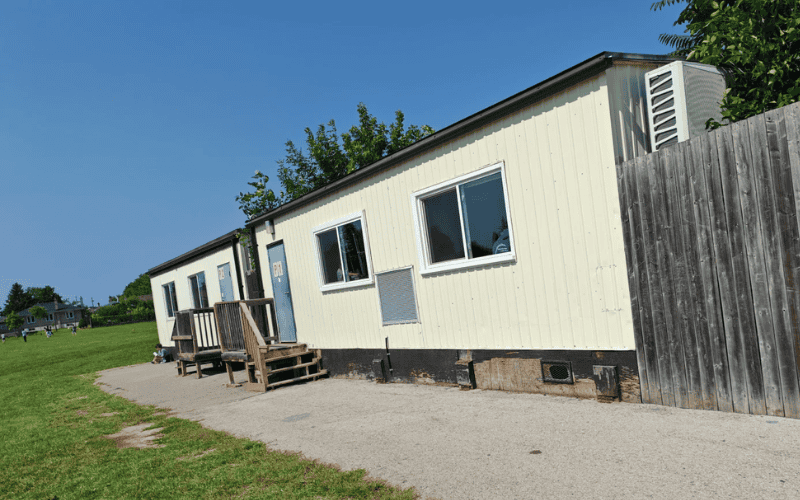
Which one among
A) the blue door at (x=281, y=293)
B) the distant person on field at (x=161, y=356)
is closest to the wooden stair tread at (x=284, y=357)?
the blue door at (x=281, y=293)

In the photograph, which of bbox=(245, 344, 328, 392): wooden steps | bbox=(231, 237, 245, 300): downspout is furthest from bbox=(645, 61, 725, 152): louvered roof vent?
bbox=(231, 237, 245, 300): downspout

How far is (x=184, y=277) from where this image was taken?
18.0 metres

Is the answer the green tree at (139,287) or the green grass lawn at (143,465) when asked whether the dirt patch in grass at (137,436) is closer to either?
the green grass lawn at (143,465)

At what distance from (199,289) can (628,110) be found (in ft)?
48.7

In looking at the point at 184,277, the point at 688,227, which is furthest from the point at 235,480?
the point at 184,277

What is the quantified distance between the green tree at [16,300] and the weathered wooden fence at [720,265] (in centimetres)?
14927

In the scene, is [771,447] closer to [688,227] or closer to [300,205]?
[688,227]

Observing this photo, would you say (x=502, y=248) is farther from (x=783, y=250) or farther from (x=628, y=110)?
(x=783, y=250)

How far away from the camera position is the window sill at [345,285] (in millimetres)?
9008

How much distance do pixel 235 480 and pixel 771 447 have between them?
404 centimetres

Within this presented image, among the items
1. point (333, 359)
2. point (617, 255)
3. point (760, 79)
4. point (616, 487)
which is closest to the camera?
point (616, 487)

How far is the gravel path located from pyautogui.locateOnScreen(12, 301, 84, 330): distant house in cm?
13222

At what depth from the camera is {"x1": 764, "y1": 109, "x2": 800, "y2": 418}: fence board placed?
4.09 m

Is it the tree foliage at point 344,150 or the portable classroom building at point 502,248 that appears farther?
the tree foliage at point 344,150
